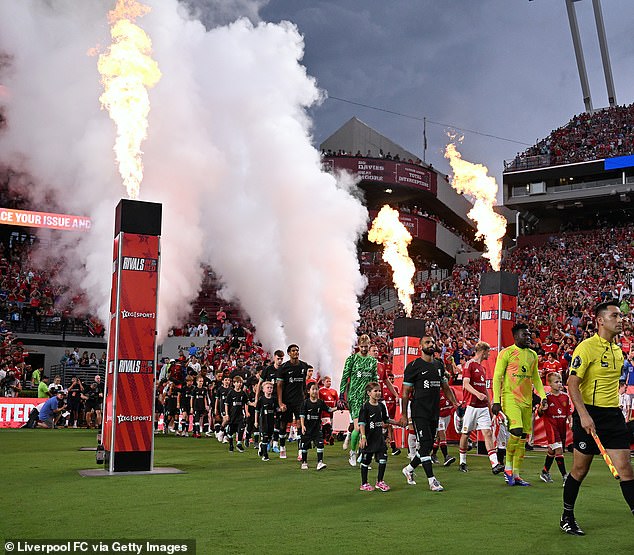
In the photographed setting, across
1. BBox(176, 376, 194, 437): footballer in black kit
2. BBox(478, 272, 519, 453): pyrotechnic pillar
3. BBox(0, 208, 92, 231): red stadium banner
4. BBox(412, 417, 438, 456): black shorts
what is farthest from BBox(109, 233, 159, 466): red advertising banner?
BBox(0, 208, 92, 231): red stadium banner

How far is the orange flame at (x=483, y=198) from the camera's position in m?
24.5

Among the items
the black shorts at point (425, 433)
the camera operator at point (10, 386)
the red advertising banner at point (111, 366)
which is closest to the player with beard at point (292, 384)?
the red advertising banner at point (111, 366)

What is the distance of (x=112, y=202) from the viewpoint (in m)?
39.1

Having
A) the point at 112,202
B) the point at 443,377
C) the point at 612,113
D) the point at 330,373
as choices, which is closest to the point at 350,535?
the point at 443,377

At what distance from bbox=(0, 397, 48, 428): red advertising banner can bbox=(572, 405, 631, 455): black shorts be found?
24.8 metres

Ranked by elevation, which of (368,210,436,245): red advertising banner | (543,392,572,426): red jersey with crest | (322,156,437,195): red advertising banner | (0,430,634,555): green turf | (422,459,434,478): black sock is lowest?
(0,430,634,555): green turf

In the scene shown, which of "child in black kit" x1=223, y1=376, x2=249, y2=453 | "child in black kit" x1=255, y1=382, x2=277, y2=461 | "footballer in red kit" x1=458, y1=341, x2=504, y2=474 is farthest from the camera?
"child in black kit" x1=223, y1=376, x2=249, y2=453

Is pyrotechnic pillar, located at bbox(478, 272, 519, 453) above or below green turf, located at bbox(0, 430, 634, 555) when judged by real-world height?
above

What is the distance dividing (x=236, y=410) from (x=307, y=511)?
9486 mm

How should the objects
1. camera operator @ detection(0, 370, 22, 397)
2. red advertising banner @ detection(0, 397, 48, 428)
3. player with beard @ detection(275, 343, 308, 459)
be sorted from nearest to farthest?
player with beard @ detection(275, 343, 308, 459) < red advertising banner @ detection(0, 397, 48, 428) < camera operator @ detection(0, 370, 22, 397)

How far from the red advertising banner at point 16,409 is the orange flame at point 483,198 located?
57.1 feet

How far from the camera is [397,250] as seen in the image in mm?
37688

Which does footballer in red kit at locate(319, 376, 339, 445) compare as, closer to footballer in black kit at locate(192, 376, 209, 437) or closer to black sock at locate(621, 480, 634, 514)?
footballer in black kit at locate(192, 376, 209, 437)

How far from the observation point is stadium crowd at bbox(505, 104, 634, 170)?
4772 cm
